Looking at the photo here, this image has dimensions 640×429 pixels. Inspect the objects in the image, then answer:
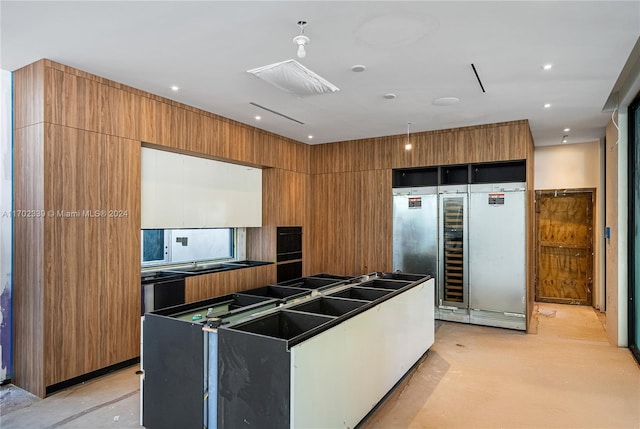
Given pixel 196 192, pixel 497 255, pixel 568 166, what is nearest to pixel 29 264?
pixel 196 192

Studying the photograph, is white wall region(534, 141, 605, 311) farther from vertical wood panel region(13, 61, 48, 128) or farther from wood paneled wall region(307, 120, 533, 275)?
vertical wood panel region(13, 61, 48, 128)

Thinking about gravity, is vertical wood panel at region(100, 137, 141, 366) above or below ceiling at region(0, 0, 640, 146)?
below

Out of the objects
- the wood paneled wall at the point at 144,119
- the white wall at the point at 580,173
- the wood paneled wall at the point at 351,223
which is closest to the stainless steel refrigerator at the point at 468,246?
the wood paneled wall at the point at 351,223

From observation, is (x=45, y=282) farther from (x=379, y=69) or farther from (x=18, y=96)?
(x=379, y=69)

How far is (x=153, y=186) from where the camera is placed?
14.0 ft

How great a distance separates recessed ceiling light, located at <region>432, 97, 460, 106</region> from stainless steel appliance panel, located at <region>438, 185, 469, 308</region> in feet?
5.19

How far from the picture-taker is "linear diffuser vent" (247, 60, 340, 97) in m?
2.87

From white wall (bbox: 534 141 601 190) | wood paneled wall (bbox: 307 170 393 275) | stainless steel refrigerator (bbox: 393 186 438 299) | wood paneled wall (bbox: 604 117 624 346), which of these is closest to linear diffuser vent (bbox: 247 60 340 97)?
stainless steel refrigerator (bbox: 393 186 438 299)

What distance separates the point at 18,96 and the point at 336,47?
114 inches

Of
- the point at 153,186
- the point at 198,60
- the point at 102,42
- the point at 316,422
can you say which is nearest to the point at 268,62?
the point at 198,60

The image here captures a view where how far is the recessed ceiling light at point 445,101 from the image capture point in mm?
4262

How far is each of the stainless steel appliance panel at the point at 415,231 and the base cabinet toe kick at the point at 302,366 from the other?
2.73 meters

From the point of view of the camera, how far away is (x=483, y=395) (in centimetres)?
327

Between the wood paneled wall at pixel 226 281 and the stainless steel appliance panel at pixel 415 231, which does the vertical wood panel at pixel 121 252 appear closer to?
the wood paneled wall at pixel 226 281
